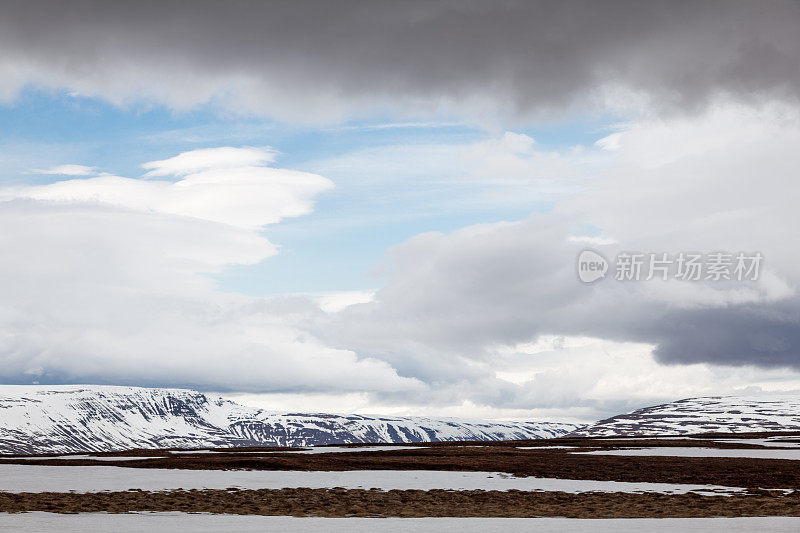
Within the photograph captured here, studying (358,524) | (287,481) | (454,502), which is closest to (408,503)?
(454,502)

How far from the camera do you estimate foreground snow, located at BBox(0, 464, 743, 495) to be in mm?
40906

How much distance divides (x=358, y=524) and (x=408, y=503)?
29.9 ft

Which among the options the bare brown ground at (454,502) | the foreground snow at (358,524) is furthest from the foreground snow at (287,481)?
the foreground snow at (358,524)

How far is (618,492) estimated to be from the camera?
3988cm

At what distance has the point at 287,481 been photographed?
44.9 m

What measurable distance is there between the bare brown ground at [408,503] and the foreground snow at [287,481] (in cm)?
273

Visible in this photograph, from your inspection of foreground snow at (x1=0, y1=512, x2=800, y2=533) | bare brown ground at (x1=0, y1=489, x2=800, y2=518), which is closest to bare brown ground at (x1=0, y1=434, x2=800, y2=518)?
bare brown ground at (x1=0, y1=489, x2=800, y2=518)

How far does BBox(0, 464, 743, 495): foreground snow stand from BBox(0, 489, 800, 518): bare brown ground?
2.73 meters

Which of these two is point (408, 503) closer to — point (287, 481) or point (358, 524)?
point (358, 524)

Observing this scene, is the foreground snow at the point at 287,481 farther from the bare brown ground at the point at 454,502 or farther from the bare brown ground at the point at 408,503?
the bare brown ground at the point at 408,503

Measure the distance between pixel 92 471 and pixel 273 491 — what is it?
1805cm

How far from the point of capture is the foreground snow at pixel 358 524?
965 inches

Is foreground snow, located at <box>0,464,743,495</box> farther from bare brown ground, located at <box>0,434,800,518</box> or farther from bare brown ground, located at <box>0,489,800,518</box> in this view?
bare brown ground, located at <box>0,489,800,518</box>

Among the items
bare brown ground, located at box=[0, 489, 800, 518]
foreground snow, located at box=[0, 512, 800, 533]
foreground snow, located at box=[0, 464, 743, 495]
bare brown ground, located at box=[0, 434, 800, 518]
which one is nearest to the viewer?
foreground snow, located at box=[0, 512, 800, 533]
